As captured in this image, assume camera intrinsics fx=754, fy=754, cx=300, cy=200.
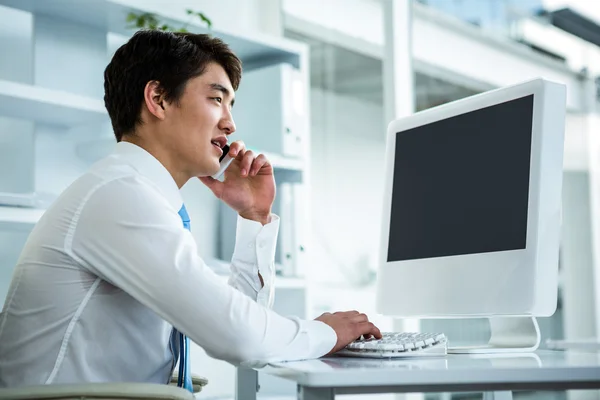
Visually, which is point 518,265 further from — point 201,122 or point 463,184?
point 201,122

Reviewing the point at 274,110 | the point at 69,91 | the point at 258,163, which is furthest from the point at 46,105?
the point at 274,110

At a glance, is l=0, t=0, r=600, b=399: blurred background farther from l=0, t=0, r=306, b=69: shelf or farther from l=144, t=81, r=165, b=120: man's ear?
l=144, t=81, r=165, b=120: man's ear

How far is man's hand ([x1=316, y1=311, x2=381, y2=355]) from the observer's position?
1.38m

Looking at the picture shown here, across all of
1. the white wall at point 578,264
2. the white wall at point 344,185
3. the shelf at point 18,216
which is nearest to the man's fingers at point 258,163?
the shelf at point 18,216

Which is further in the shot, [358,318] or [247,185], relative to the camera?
[247,185]

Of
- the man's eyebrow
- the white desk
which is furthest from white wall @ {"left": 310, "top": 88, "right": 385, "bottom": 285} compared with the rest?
the white desk

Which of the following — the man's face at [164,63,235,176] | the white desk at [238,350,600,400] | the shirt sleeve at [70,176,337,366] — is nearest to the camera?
the white desk at [238,350,600,400]

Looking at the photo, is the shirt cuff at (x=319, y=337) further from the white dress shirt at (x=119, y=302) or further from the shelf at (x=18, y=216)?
the shelf at (x=18, y=216)

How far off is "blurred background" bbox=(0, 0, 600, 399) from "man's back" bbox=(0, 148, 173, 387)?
95cm

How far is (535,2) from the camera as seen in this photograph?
3561 millimetres

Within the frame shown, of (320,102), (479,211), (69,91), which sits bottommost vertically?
(479,211)

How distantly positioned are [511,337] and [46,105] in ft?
5.39

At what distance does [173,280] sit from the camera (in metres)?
1.23

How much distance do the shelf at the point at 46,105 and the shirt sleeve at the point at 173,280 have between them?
114cm
